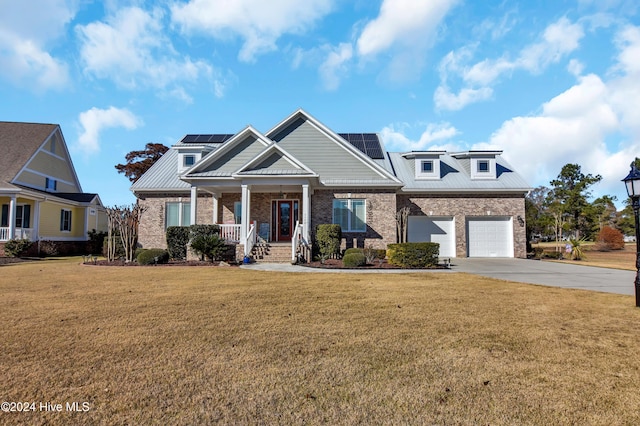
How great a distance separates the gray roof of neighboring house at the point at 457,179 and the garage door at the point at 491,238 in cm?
199

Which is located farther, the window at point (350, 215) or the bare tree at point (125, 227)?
the window at point (350, 215)

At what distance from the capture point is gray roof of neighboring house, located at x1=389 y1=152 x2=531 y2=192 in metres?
20.8

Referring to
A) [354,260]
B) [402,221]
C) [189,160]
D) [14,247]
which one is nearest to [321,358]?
[354,260]

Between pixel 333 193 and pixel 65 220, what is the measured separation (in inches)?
785

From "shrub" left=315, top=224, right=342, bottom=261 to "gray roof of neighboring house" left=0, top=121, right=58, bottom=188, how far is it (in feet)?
61.2

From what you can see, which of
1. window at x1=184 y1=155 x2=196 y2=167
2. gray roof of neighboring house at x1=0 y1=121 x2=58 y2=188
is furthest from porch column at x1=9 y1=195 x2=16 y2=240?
window at x1=184 y1=155 x2=196 y2=167

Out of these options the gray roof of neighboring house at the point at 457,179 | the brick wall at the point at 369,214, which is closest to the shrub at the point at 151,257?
the brick wall at the point at 369,214

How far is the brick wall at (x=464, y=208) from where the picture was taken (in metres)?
20.8

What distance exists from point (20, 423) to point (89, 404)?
1.47 feet

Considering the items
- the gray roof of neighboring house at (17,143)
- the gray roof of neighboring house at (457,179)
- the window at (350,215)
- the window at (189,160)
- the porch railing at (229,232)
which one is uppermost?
the gray roof of neighboring house at (17,143)

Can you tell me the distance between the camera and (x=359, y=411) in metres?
2.96

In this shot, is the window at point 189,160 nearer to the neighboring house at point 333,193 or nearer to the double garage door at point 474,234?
the neighboring house at point 333,193

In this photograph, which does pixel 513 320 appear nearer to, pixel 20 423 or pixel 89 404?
pixel 89 404

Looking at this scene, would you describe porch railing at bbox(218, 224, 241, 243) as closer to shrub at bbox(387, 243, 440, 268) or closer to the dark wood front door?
the dark wood front door
